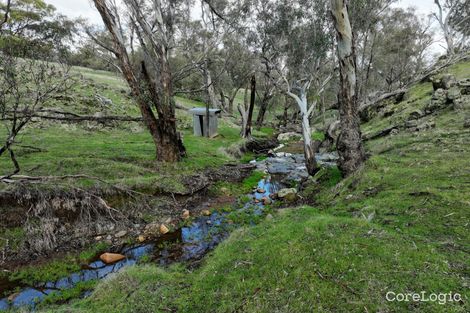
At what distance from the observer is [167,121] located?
10719mm

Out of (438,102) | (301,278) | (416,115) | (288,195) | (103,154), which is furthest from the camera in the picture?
(416,115)

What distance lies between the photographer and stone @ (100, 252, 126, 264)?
6156 mm

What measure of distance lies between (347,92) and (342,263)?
605cm

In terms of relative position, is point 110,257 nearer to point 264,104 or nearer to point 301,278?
point 301,278

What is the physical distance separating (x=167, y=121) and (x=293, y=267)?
812cm

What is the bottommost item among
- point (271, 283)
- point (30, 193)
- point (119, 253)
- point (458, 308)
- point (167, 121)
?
point (119, 253)

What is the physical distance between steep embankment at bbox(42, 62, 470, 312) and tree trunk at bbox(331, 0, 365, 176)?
174cm

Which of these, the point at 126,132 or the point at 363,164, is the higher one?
the point at 126,132

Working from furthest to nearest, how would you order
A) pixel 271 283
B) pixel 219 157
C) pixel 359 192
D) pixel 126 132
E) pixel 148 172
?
pixel 126 132 < pixel 219 157 < pixel 148 172 < pixel 359 192 < pixel 271 283

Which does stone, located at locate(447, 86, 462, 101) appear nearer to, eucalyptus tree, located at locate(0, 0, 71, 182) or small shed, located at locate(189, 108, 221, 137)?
small shed, located at locate(189, 108, 221, 137)

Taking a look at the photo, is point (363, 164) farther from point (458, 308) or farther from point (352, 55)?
point (458, 308)

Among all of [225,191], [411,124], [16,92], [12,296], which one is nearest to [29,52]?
[16,92]

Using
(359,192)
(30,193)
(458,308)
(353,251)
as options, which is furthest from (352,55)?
(30,193)

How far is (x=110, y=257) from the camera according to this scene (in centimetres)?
620
